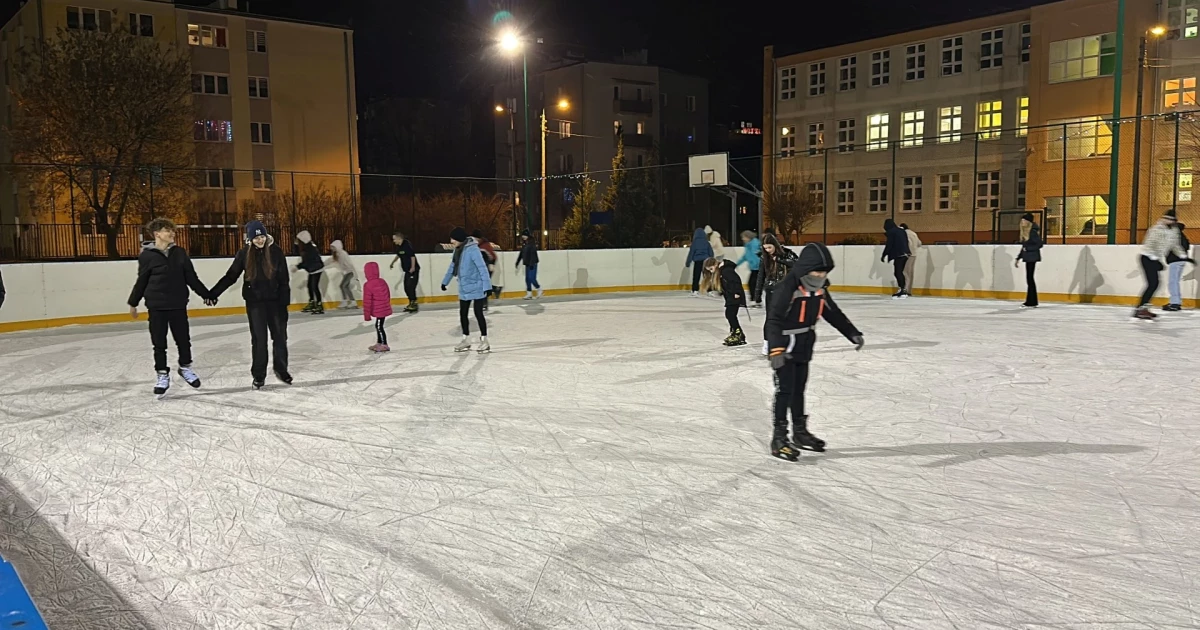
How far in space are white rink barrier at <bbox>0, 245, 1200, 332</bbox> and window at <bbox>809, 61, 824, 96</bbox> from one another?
21.7 meters

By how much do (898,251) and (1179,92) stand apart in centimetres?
1961

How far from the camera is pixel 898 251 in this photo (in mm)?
16016

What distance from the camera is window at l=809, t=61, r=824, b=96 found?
38.9 m

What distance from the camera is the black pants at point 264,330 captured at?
Answer: 7.30m

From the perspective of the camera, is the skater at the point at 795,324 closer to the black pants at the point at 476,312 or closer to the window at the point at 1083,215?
the black pants at the point at 476,312

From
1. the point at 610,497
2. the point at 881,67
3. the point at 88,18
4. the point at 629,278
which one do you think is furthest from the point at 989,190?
the point at 88,18

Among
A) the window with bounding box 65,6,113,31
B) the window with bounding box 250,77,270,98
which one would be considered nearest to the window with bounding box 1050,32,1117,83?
the window with bounding box 250,77,270,98

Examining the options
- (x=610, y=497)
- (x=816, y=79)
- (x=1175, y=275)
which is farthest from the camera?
(x=816, y=79)

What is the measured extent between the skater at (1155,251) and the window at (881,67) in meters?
26.9

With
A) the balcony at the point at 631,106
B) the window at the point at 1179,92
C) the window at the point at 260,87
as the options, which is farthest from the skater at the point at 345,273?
the balcony at the point at 631,106

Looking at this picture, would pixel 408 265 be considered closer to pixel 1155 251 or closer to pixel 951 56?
pixel 1155 251

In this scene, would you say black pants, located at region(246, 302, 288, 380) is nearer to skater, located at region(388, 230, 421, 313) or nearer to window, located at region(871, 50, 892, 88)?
skater, located at region(388, 230, 421, 313)

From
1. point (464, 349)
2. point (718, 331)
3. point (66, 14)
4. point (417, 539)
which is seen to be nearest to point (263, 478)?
point (417, 539)

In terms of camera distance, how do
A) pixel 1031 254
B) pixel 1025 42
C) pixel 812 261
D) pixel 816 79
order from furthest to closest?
pixel 816 79, pixel 1025 42, pixel 1031 254, pixel 812 261
